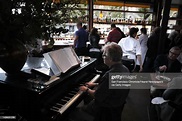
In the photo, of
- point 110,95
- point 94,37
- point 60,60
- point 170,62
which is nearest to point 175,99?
point 110,95

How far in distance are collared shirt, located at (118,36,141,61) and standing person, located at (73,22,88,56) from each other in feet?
4.47

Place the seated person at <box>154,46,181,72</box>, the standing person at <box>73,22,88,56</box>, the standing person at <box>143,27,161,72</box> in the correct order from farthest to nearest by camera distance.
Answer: the standing person at <box>73,22,88,56</box>, the standing person at <box>143,27,161,72</box>, the seated person at <box>154,46,181,72</box>

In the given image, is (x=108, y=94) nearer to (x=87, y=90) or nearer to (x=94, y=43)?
(x=87, y=90)

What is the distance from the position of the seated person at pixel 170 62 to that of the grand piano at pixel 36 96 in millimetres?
1956

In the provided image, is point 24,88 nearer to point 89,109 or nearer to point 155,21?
point 89,109

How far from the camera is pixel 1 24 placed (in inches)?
Result: 50.0

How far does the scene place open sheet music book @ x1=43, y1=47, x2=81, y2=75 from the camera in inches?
63.8

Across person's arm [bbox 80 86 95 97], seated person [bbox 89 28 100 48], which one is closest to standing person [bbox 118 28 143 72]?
seated person [bbox 89 28 100 48]

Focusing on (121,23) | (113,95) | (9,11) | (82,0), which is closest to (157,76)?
(113,95)

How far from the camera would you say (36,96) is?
4.14 ft

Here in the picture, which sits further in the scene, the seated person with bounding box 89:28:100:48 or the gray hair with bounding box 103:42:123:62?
the seated person with bounding box 89:28:100:48

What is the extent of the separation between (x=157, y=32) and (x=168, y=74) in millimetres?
1694

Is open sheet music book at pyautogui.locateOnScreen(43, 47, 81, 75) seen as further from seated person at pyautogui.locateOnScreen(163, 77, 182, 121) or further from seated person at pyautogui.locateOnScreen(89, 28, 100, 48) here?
seated person at pyautogui.locateOnScreen(89, 28, 100, 48)

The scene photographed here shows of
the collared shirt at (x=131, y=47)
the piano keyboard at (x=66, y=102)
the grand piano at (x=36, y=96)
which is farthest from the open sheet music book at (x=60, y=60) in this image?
the collared shirt at (x=131, y=47)
